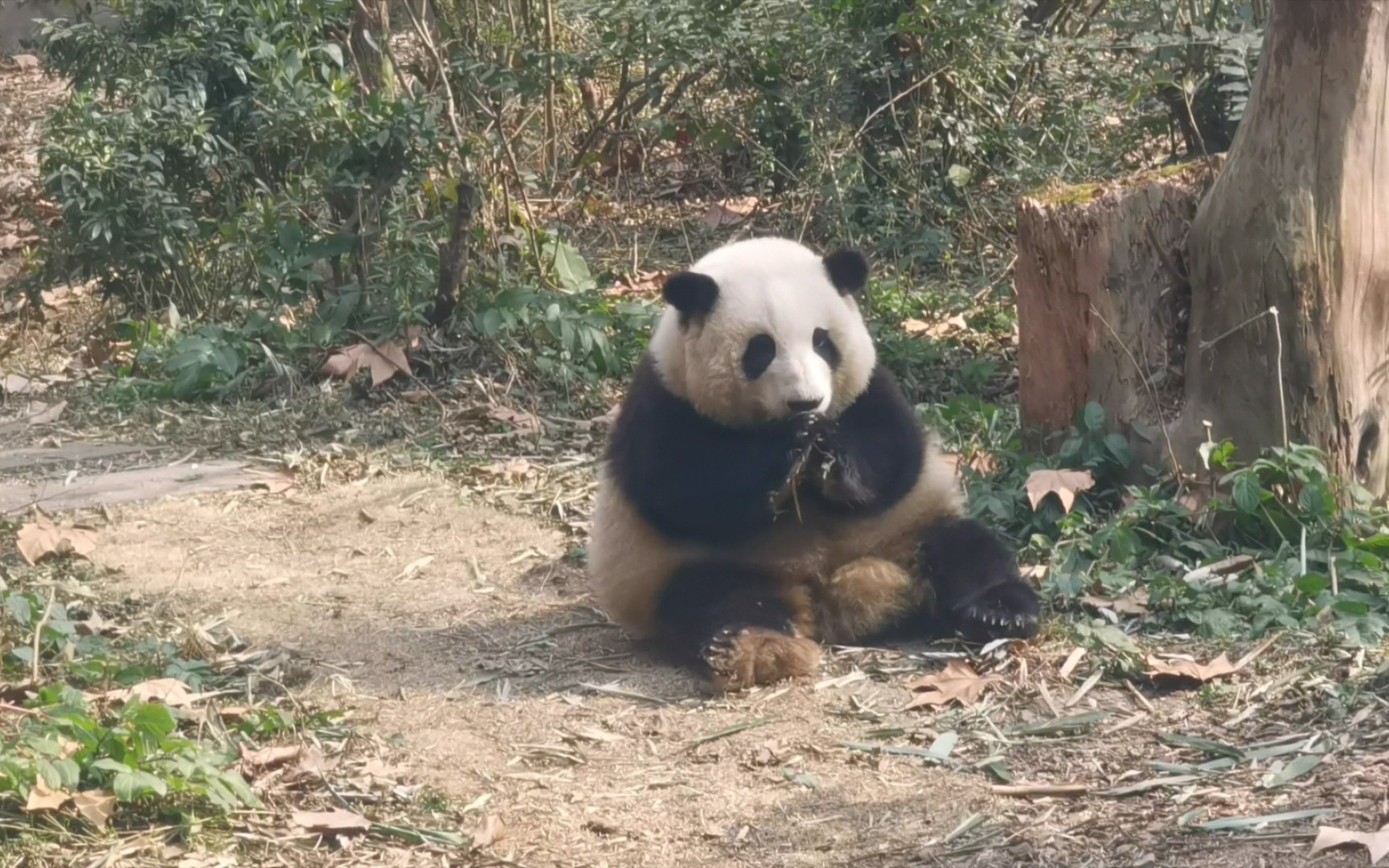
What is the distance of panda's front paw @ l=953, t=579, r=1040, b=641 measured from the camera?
14.7 ft

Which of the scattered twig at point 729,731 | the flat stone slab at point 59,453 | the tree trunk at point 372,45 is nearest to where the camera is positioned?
the scattered twig at point 729,731

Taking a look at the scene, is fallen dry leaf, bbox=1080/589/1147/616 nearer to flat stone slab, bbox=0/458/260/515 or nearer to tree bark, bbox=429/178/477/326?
flat stone slab, bbox=0/458/260/515

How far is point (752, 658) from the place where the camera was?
171 inches

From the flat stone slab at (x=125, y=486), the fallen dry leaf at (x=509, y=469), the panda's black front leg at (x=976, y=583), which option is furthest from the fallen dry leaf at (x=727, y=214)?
the panda's black front leg at (x=976, y=583)

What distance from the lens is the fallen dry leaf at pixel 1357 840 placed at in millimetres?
2941

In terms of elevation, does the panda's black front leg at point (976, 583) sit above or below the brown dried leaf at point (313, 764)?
below

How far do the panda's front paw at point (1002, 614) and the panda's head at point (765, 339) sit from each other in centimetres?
74

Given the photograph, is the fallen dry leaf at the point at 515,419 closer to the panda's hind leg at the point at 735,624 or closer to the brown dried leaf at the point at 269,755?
the panda's hind leg at the point at 735,624

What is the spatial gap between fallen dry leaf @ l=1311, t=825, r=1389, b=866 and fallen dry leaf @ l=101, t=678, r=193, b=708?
2.70 metres

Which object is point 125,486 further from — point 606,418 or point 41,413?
point 606,418

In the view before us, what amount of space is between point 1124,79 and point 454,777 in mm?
6432

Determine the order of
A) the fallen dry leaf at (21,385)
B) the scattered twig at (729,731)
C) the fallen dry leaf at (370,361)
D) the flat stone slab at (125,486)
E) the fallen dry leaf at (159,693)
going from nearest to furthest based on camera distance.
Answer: the fallen dry leaf at (159,693) → the scattered twig at (729,731) → the flat stone slab at (125,486) → the fallen dry leaf at (370,361) → the fallen dry leaf at (21,385)

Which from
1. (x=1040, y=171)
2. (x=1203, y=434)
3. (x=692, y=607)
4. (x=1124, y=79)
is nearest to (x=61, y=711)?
(x=692, y=607)

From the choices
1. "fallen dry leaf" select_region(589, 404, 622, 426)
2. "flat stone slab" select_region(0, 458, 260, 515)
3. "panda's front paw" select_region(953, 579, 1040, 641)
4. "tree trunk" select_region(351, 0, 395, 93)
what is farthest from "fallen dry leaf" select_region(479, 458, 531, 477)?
"tree trunk" select_region(351, 0, 395, 93)
